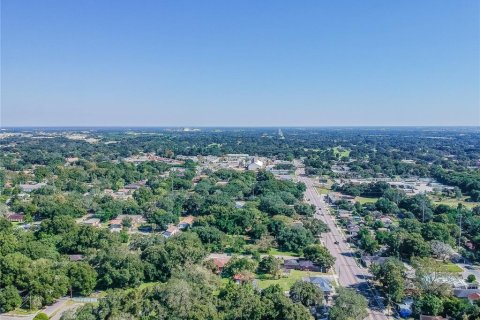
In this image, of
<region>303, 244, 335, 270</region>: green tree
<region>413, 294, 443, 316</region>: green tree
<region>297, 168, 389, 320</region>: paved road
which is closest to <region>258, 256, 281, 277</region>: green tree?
<region>303, 244, 335, 270</region>: green tree

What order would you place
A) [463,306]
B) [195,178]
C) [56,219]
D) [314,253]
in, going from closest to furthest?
[463,306] < [314,253] < [56,219] < [195,178]

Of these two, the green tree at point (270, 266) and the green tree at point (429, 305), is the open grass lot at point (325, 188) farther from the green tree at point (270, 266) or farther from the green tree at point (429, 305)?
the green tree at point (429, 305)

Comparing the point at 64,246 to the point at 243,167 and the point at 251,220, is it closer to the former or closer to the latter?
the point at 251,220

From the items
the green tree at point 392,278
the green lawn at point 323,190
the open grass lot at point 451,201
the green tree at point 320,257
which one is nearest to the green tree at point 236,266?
the green tree at point 320,257

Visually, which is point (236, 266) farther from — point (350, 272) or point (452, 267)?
point (452, 267)

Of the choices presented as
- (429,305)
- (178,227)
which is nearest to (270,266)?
(429,305)

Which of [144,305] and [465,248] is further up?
[144,305]

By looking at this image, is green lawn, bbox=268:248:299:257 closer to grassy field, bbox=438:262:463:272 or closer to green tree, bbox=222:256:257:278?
green tree, bbox=222:256:257:278

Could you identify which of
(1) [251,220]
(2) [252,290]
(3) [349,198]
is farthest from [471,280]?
(3) [349,198]
